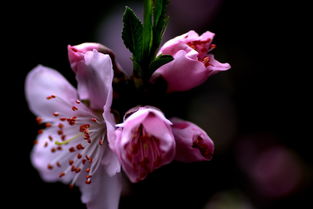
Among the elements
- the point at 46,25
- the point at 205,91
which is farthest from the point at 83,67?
the point at 46,25

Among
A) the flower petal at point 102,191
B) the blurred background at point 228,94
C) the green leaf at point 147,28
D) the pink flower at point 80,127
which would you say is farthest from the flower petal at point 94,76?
the blurred background at point 228,94

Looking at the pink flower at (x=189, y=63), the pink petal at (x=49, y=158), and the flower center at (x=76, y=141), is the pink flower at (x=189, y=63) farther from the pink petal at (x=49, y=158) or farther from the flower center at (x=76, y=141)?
the pink petal at (x=49, y=158)

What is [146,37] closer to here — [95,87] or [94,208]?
[95,87]

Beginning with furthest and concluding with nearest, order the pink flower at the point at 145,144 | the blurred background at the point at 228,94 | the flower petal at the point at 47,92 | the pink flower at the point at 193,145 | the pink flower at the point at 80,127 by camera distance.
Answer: the blurred background at the point at 228,94 < the flower petal at the point at 47,92 < the pink flower at the point at 80,127 < the pink flower at the point at 193,145 < the pink flower at the point at 145,144

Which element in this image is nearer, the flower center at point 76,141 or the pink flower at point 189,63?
the pink flower at point 189,63

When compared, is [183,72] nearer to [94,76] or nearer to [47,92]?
[94,76]

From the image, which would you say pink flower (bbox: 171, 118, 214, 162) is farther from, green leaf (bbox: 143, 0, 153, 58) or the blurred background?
the blurred background
